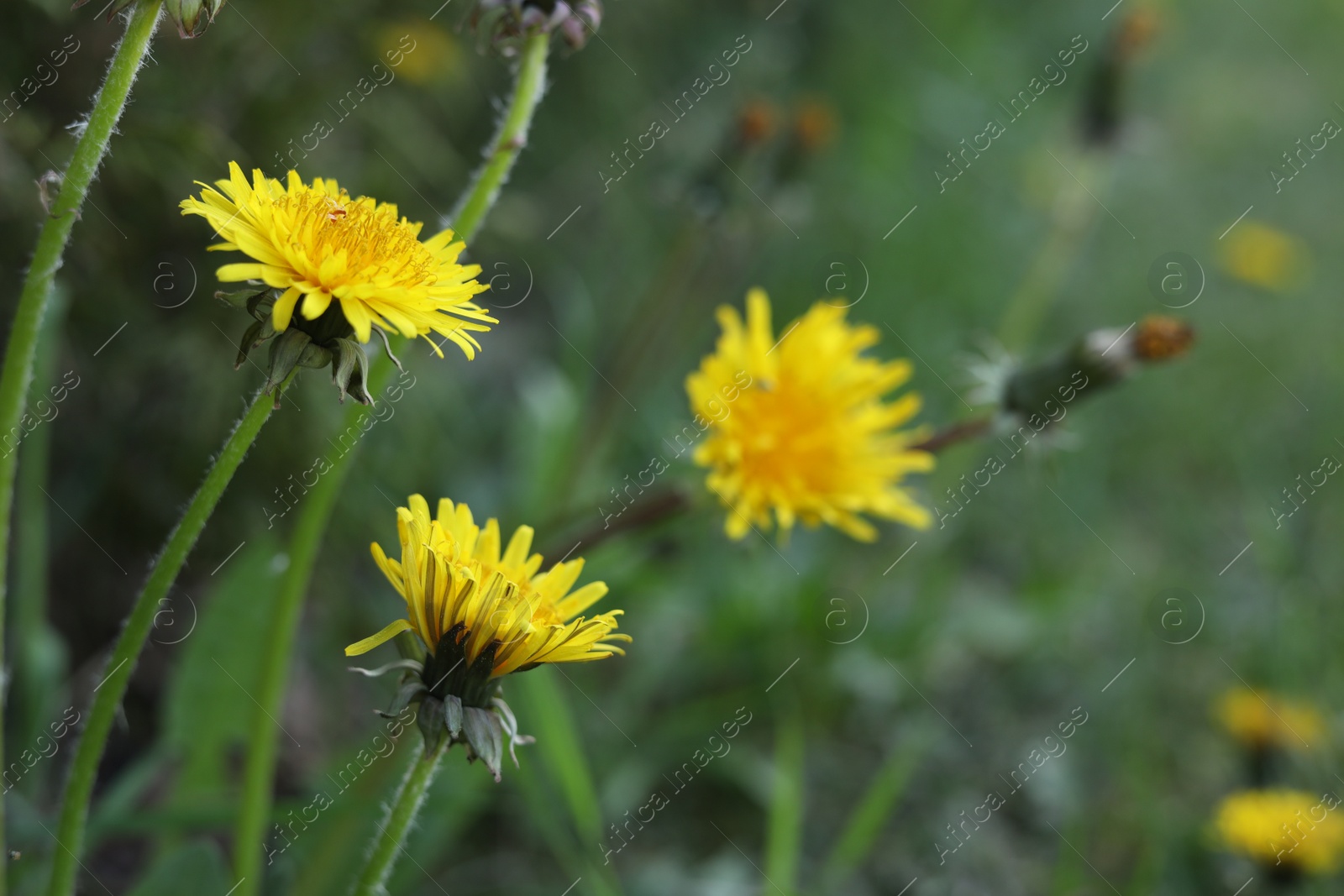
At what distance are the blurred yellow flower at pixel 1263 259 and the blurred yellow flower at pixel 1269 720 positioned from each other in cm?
208

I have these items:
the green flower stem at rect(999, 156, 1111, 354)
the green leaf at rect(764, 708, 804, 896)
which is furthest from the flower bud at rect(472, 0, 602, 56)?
the green flower stem at rect(999, 156, 1111, 354)

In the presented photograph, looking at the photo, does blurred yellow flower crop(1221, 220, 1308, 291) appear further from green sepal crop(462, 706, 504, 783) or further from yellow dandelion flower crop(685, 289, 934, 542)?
green sepal crop(462, 706, 504, 783)

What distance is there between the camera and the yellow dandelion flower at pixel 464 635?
84 centimetres

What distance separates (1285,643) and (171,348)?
8.63 feet

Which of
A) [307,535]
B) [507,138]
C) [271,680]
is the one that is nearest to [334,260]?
[507,138]

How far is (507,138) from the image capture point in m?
1.08

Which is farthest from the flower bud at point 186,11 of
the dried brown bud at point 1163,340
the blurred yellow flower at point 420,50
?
the blurred yellow flower at point 420,50

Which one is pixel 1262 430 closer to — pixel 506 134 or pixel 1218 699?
pixel 1218 699

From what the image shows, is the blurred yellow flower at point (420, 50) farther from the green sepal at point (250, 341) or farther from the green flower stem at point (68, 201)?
the green sepal at point (250, 341)

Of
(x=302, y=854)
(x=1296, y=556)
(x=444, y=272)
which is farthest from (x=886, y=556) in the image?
(x=444, y=272)

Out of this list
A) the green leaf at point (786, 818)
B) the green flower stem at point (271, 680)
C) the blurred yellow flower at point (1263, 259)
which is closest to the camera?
the green flower stem at point (271, 680)

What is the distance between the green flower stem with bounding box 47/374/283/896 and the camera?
0.86 m

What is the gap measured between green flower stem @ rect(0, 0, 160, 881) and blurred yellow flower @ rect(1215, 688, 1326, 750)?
2.42 metres

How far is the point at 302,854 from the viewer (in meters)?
1.53
